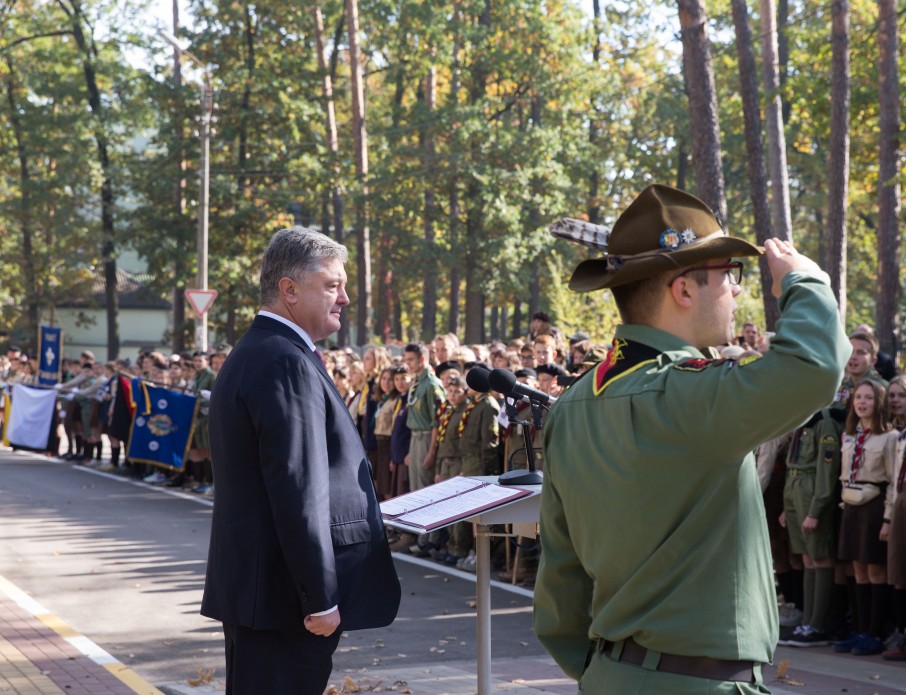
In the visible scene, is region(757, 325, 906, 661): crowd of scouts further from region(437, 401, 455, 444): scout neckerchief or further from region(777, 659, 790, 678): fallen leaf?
region(437, 401, 455, 444): scout neckerchief

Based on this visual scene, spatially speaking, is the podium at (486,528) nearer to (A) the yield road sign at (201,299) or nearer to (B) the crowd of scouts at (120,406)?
(B) the crowd of scouts at (120,406)

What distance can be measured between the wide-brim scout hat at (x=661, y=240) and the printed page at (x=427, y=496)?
2.08 m

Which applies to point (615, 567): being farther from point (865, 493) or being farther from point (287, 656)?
point (865, 493)

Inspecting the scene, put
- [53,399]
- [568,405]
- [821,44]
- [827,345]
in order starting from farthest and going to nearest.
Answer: [53,399] < [821,44] < [568,405] < [827,345]

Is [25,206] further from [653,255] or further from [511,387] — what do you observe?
[653,255]

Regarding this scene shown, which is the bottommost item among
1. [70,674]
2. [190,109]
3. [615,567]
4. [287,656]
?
[70,674]

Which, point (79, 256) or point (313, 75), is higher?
point (313, 75)

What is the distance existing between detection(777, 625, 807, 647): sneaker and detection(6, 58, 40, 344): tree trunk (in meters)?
38.8

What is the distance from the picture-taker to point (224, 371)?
14.0ft

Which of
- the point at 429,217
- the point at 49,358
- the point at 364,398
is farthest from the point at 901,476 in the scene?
the point at 429,217

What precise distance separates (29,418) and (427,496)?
864 inches

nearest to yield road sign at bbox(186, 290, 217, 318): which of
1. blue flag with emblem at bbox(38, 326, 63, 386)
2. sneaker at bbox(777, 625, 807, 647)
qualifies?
blue flag with emblem at bbox(38, 326, 63, 386)

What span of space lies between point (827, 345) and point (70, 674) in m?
6.43

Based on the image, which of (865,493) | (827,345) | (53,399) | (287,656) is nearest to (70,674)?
(287,656)
